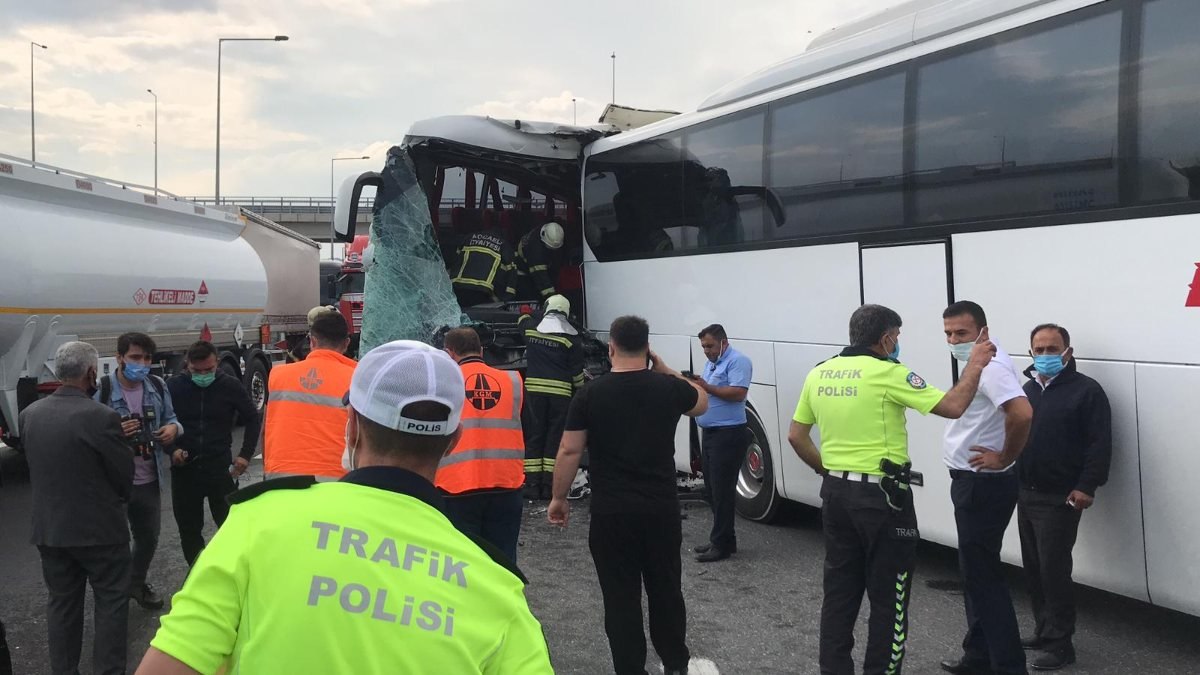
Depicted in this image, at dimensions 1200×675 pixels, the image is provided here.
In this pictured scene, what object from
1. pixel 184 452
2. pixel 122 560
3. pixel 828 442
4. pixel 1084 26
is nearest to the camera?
pixel 828 442

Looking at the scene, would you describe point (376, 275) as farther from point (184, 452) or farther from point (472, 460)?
point (472, 460)

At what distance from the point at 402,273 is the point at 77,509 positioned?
5192mm

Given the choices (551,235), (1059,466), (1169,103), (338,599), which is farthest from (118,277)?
(338,599)

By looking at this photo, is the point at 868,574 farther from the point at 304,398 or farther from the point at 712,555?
the point at 304,398

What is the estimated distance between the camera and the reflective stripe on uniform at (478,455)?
4.59 m

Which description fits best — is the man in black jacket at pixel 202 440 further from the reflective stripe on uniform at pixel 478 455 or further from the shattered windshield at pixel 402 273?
the shattered windshield at pixel 402 273

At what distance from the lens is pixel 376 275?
9.33 meters

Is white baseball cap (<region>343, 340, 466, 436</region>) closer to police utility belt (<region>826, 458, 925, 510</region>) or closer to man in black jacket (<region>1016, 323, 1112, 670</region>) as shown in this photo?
police utility belt (<region>826, 458, 925, 510</region>)

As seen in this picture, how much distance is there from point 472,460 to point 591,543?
27.7 inches

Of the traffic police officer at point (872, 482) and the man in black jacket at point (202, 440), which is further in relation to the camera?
the man in black jacket at point (202, 440)

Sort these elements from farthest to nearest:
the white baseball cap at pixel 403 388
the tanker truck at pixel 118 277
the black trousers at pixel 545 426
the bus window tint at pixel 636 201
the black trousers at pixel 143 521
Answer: the tanker truck at pixel 118 277 → the bus window tint at pixel 636 201 → the black trousers at pixel 545 426 → the black trousers at pixel 143 521 → the white baseball cap at pixel 403 388

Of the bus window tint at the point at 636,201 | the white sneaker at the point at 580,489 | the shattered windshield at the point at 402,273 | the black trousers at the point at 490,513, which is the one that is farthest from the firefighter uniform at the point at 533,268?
the black trousers at the point at 490,513

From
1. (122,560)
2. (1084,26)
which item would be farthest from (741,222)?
(122,560)

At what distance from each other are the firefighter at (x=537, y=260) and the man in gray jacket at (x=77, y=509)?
18.0 ft
